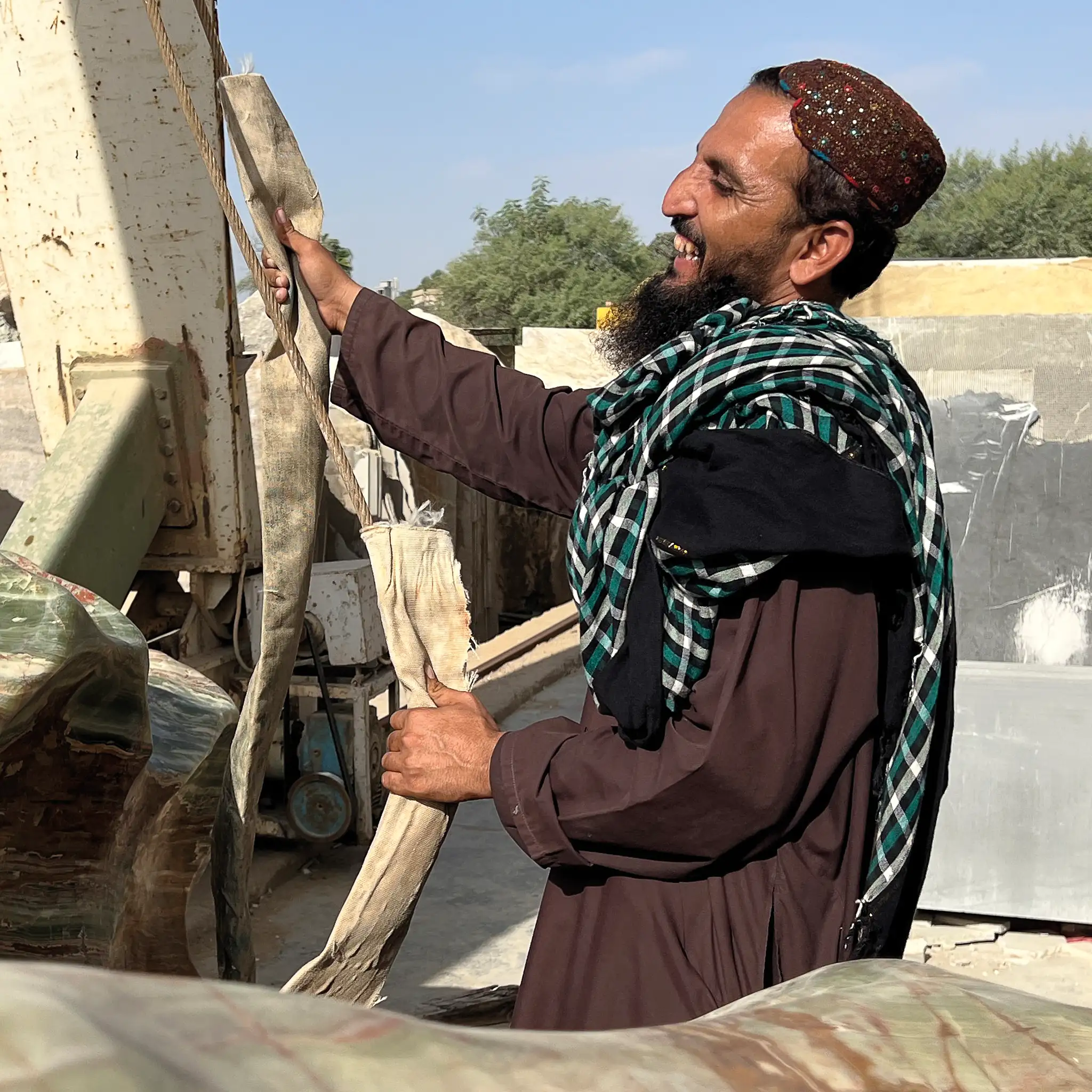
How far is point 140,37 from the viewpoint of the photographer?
3.14 metres

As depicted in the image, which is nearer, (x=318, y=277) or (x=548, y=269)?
(x=318, y=277)

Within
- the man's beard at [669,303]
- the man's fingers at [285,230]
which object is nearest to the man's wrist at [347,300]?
the man's fingers at [285,230]

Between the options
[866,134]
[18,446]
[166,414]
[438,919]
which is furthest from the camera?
[18,446]

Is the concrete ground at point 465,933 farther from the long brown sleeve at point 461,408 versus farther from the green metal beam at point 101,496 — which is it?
the long brown sleeve at point 461,408

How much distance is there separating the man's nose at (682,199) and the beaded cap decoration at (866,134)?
0.18m

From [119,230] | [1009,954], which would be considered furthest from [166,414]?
[1009,954]

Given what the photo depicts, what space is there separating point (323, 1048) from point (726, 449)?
0.98m

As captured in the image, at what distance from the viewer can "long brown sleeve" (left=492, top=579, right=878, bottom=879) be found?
138 centimetres

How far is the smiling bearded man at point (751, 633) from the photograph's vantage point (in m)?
1.38

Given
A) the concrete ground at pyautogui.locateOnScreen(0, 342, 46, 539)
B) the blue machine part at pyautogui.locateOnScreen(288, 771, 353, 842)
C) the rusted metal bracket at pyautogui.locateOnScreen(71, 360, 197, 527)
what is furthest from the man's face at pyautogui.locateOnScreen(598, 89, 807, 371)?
the concrete ground at pyautogui.locateOnScreen(0, 342, 46, 539)

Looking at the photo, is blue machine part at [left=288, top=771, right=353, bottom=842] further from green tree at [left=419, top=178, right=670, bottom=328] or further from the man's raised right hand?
green tree at [left=419, top=178, right=670, bottom=328]

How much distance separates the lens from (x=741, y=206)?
1.67 m

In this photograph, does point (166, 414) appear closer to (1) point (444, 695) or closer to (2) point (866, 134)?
(1) point (444, 695)

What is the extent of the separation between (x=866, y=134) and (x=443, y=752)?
977 mm
